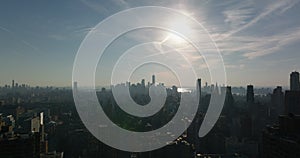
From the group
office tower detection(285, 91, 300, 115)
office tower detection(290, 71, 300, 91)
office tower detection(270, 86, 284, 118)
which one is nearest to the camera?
office tower detection(285, 91, 300, 115)

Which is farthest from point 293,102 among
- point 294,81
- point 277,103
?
point 294,81

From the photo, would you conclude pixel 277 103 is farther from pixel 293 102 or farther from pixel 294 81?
pixel 293 102

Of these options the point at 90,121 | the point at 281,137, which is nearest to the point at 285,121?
the point at 281,137

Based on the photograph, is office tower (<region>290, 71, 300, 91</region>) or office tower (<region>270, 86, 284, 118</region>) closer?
office tower (<region>270, 86, 284, 118</region>)

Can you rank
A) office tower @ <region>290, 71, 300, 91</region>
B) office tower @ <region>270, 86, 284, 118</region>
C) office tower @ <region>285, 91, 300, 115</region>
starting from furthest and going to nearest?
office tower @ <region>290, 71, 300, 91</region> < office tower @ <region>270, 86, 284, 118</region> < office tower @ <region>285, 91, 300, 115</region>

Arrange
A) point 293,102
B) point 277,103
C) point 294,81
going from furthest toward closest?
point 294,81 < point 277,103 < point 293,102

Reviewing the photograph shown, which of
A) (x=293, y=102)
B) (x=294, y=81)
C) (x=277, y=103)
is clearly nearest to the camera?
(x=293, y=102)

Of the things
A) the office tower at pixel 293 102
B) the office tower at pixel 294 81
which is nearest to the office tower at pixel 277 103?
the office tower at pixel 294 81

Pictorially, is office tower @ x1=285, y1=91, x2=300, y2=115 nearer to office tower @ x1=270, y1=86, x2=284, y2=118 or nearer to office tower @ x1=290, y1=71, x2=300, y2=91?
office tower @ x1=270, y1=86, x2=284, y2=118

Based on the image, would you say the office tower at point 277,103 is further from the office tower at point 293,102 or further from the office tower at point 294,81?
the office tower at point 293,102

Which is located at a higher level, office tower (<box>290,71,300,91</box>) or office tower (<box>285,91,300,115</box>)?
office tower (<box>290,71,300,91</box>)

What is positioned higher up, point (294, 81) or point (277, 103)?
point (294, 81)

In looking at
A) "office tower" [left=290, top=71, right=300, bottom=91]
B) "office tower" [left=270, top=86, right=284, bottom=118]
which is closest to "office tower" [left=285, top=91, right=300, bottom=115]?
"office tower" [left=270, top=86, right=284, bottom=118]
